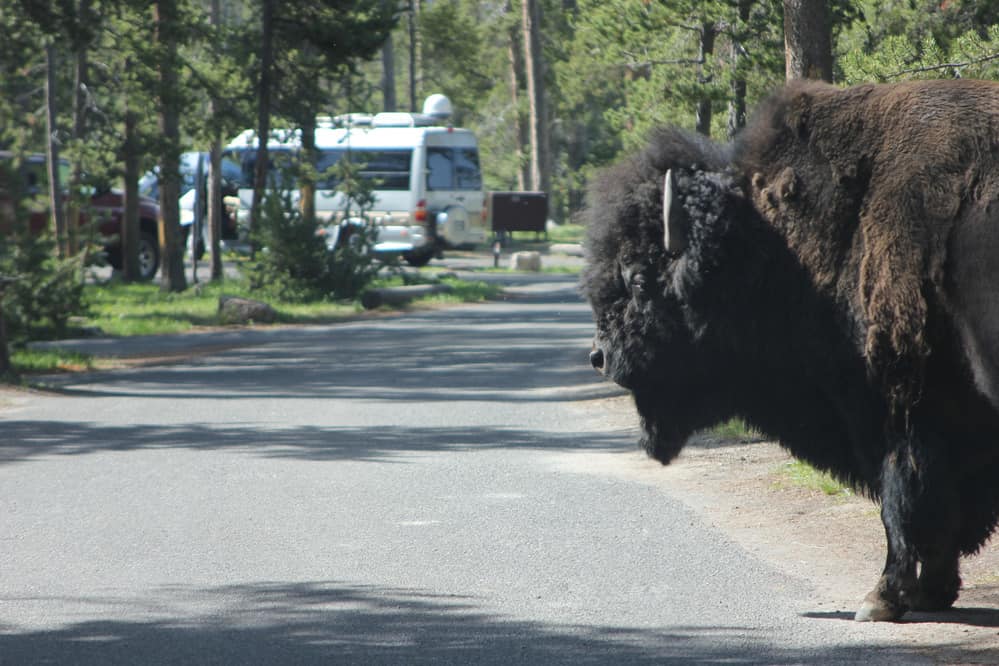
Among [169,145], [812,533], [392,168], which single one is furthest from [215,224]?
[812,533]

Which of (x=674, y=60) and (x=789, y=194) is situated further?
(x=674, y=60)

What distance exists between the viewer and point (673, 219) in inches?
217

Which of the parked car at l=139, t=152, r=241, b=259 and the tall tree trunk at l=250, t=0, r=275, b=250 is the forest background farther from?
the parked car at l=139, t=152, r=241, b=259

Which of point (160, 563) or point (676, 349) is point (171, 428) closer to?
point (160, 563)

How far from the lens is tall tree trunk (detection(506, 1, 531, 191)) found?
180 feet

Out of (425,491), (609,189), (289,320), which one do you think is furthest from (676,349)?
(289,320)

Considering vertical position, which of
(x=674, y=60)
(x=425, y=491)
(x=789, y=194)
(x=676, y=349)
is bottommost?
(x=425, y=491)

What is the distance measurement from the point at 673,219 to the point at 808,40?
484 centimetres

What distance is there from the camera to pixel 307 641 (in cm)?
534

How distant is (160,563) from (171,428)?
5259 millimetres

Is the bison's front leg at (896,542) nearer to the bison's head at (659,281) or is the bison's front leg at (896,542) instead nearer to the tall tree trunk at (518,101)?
the bison's head at (659,281)

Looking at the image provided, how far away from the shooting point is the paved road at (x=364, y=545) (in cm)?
532

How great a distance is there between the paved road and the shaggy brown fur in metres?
1.28

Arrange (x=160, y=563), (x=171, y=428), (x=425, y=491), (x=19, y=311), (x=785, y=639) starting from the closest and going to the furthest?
(x=785, y=639) → (x=160, y=563) → (x=425, y=491) → (x=171, y=428) → (x=19, y=311)
